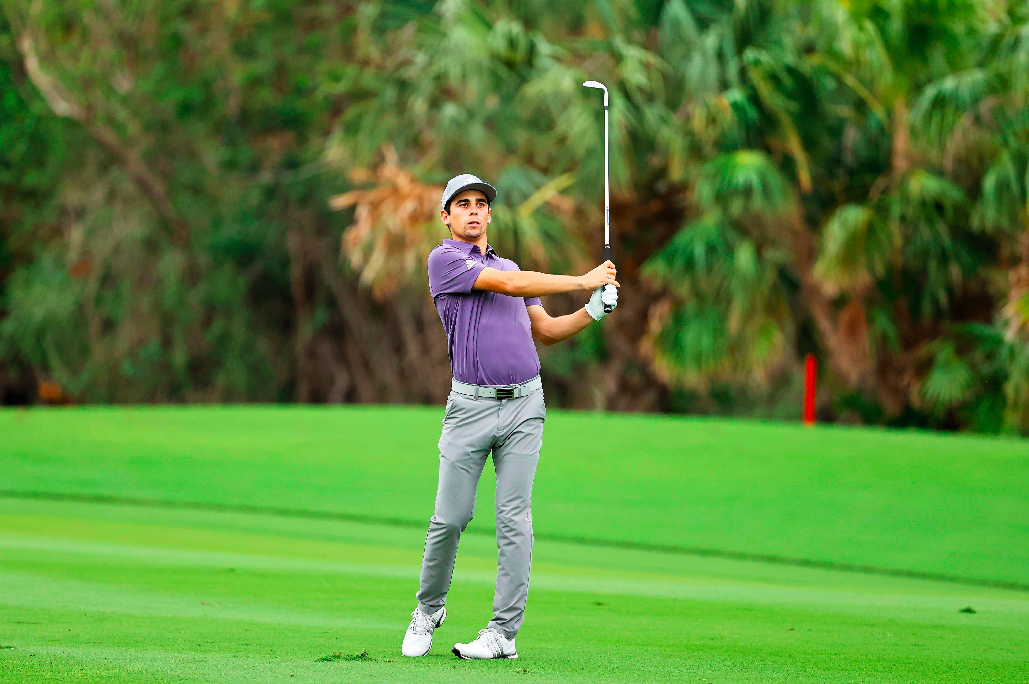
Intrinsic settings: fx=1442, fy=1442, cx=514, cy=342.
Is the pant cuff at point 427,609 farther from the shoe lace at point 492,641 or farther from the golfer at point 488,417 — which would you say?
the shoe lace at point 492,641

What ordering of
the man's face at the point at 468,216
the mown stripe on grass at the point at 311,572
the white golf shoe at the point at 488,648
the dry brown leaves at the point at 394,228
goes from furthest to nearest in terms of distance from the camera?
the dry brown leaves at the point at 394,228, the mown stripe on grass at the point at 311,572, the man's face at the point at 468,216, the white golf shoe at the point at 488,648

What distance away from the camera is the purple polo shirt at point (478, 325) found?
5207mm

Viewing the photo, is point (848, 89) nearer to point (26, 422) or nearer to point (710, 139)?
point (710, 139)

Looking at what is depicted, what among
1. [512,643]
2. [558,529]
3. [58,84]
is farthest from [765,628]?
[58,84]

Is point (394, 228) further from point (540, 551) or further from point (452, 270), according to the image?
point (452, 270)

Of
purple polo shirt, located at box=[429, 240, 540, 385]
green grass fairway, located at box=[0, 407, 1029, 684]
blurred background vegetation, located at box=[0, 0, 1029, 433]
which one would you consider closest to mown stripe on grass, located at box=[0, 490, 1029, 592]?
green grass fairway, located at box=[0, 407, 1029, 684]

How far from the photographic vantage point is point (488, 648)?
198 inches

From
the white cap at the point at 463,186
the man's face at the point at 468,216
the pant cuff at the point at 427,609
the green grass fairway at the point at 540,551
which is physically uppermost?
the white cap at the point at 463,186

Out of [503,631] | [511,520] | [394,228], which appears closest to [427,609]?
[503,631]

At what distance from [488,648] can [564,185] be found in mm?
13581

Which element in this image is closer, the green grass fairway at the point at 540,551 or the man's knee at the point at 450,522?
the green grass fairway at the point at 540,551

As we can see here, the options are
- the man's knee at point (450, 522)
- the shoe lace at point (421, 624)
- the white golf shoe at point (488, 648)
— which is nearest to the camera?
the white golf shoe at point (488, 648)

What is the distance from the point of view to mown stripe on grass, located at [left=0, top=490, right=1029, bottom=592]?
978 centimetres

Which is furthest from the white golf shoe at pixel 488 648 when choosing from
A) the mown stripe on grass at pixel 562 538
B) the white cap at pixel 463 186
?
the mown stripe on grass at pixel 562 538
